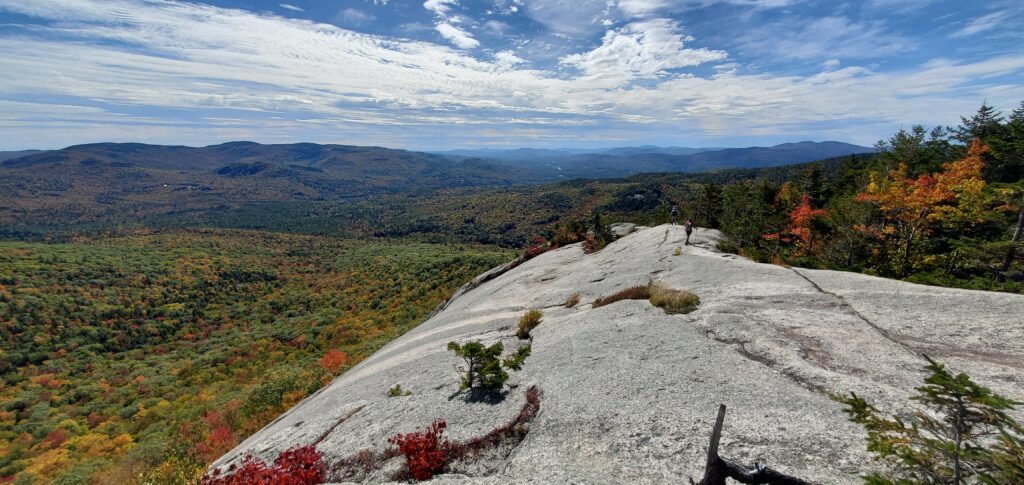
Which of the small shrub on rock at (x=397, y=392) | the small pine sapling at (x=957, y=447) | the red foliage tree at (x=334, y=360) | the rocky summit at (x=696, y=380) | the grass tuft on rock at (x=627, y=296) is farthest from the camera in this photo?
the red foliage tree at (x=334, y=360)

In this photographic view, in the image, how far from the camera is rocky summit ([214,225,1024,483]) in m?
7.96

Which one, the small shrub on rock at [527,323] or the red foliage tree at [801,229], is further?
the red foliage tree at [801,229]

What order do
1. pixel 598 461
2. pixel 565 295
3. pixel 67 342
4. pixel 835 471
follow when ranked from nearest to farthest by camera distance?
1. pixel 835 471
2. pixel 598 461
3. pixel 565 295
4. pixel 67 342

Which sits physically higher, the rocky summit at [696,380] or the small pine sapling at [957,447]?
the small pine sapling at [957,447]

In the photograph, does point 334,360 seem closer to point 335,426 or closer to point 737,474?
point 335,426

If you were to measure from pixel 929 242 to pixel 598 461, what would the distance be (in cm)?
3617

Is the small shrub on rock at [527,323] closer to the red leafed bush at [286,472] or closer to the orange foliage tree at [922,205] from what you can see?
the red leafed bush at [286,472]

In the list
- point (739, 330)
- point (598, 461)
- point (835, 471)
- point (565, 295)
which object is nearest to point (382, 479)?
point (598, 461)

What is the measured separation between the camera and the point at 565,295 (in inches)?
895

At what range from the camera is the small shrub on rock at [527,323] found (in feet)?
57.2

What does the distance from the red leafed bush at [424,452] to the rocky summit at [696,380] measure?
0.33 metres

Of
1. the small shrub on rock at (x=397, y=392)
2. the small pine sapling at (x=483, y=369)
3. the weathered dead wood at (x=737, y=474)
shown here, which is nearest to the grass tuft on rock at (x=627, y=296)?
the small pine sapling at (x=483, y=369)

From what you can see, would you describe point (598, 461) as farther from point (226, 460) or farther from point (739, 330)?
point (226, 460)

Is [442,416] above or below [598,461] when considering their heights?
below
